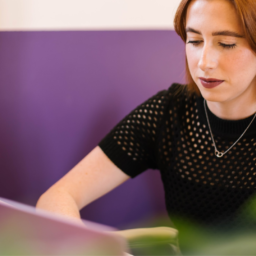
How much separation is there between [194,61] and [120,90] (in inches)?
16.3

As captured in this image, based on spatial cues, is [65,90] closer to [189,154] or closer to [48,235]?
[189,154]

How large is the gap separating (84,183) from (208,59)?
48 centimetres

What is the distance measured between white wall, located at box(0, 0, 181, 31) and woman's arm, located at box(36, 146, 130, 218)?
17.5 inches

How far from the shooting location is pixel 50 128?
1.17 m

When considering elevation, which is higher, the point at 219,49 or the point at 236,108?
the point at 219,49

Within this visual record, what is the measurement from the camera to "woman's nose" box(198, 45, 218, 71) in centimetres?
79

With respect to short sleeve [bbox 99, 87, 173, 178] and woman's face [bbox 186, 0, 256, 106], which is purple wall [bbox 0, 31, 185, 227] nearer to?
short sleeve [bbox 99, 87, 173, 178]

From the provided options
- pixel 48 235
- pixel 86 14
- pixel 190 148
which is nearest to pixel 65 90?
pixel 86 14

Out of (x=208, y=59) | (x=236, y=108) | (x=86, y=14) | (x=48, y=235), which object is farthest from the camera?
(x=86, y=14)

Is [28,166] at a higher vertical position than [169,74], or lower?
lower

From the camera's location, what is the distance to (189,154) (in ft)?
3.27

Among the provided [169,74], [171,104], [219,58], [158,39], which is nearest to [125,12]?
[158,39]

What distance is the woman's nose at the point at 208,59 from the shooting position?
2.59 ft

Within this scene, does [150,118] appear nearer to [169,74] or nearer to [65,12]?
[169,74]
